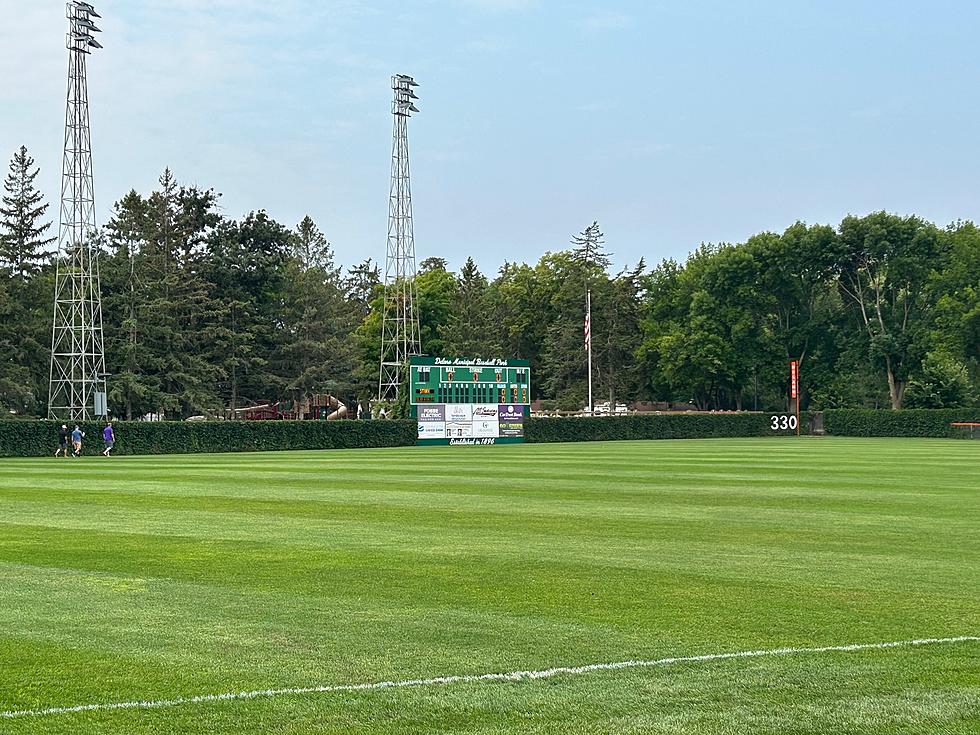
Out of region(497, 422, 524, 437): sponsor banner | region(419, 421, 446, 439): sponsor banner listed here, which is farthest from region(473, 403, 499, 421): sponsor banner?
region(419, 421, 446, 439): sponsor banner

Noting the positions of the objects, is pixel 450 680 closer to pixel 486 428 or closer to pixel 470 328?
pixel 486 428

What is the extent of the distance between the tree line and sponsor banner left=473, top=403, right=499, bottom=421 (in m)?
27.1

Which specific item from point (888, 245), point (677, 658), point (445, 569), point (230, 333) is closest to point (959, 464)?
point (445, 569)

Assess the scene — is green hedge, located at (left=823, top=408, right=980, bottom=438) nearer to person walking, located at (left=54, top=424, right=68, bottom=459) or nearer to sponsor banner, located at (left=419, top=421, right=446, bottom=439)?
sponsor banner, located at (left=419, top=421, right=446, bottom=439)

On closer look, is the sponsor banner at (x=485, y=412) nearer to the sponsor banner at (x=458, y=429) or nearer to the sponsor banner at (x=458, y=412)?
the sponsor banner at (x=458, y=412)

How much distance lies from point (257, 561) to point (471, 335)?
94.9 metres

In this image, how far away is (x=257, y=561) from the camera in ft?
43.4

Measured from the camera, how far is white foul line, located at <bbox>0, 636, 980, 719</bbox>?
6.84 metres

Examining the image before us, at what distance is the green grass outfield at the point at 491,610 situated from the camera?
6.78m

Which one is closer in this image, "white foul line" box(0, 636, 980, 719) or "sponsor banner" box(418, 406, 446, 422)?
"white foul line" box(0, 636, 980, 719)

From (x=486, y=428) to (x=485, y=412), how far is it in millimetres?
881

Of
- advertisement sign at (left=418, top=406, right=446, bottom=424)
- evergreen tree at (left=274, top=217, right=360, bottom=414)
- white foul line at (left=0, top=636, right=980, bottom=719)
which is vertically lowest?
white foul line at (left=0, top=636, right=980, bottom=719)

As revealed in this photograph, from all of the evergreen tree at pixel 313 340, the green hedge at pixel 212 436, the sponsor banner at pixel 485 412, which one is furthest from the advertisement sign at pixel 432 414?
the evergreen tree at pixel 313 340

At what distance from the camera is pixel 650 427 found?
233ft
